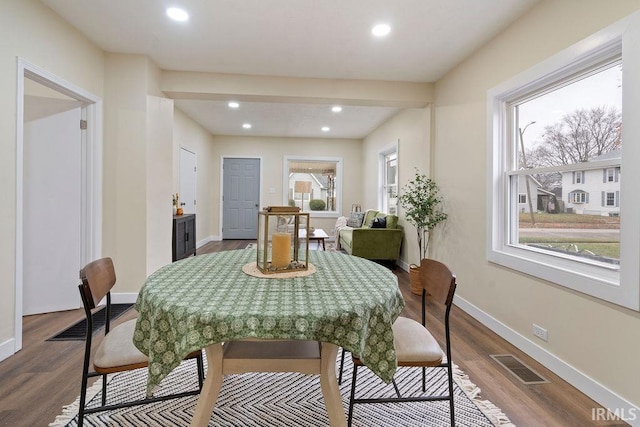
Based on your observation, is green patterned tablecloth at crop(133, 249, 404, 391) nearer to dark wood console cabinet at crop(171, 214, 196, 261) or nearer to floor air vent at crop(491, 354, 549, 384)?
floor air vent at crop(491, 354, 549, 384)

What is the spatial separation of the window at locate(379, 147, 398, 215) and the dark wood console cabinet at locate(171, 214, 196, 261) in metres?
3.40

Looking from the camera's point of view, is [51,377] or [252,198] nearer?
[51,377]

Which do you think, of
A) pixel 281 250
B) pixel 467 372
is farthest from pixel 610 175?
pixel 281 250

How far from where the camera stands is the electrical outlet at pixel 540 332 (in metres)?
2.10

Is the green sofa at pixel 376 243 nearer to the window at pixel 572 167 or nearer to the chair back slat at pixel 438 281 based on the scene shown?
the window at pixel 572 167

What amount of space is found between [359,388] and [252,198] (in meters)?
6.10

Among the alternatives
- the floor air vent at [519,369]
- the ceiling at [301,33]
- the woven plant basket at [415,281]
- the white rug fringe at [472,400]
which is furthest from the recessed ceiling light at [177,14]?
the floor air vent at [519,369]

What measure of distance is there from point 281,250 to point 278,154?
626cm

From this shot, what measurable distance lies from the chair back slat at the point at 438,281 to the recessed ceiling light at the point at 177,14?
97.9 inches

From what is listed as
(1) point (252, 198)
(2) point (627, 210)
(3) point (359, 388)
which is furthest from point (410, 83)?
(1) point (252, 198)

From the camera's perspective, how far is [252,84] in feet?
11.6

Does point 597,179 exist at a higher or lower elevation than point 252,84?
lower

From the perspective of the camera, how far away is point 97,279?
1394mm

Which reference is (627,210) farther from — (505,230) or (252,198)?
(252,198)
